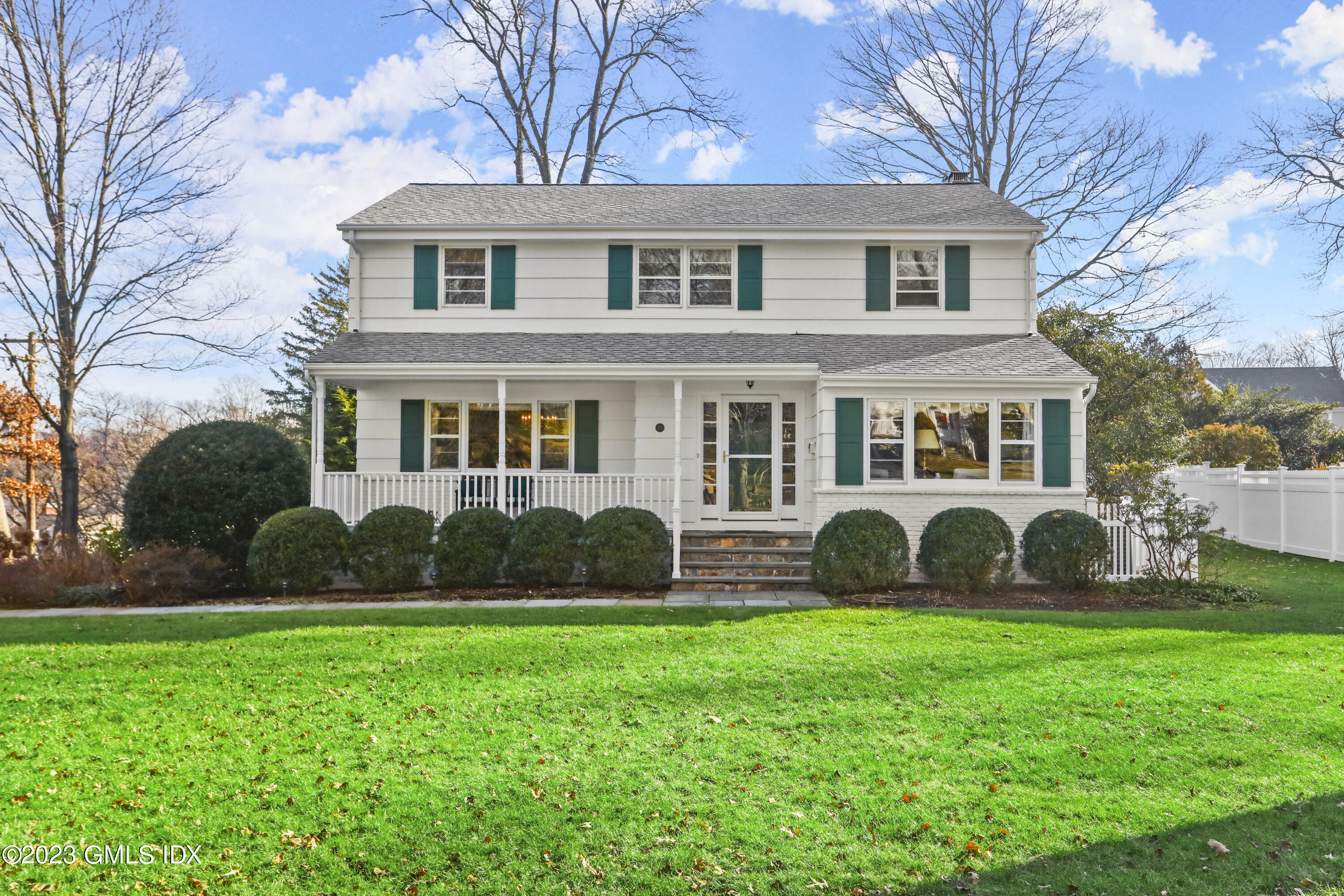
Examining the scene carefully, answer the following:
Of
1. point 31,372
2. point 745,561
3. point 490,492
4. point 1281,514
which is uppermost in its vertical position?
point 31,372

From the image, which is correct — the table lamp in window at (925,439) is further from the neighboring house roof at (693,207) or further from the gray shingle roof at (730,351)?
the neighboring house roof at (693,207)

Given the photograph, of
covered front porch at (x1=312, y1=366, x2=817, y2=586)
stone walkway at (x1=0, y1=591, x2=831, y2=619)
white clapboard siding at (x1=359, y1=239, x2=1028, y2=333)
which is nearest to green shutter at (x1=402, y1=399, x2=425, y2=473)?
covered front porch at (x1=312, y1=366, x2=817, y2=586)

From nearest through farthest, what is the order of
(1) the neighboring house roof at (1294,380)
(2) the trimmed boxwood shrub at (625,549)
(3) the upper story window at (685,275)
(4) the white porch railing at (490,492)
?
(2) the trimmed boxwood shrub at (625,549) < (4) the white porch railing at (490,492) < (3) the upper story window at (685,275) < (1) the neighboring house roof at (1294,380)

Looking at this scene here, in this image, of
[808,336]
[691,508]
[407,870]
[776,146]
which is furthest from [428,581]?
[776,146]

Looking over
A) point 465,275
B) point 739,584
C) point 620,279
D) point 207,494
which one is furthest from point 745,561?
point 207,494

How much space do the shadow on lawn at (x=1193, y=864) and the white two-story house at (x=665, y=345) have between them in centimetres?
821

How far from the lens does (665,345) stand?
514 inches

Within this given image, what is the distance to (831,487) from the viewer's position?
11805 mm

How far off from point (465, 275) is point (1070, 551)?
10227 mm

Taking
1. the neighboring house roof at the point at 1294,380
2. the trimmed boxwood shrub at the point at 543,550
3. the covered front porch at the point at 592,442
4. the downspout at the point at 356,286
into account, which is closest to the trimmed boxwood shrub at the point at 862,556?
the covered front porch at the point at 592,442

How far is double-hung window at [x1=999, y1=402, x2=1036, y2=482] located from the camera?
11.9 meters

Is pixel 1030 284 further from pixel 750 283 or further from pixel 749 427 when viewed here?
pixel 749 427

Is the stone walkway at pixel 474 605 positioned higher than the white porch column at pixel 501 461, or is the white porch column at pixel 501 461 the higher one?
the white porch column at pixel 501 461

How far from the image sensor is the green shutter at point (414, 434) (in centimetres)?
1333
